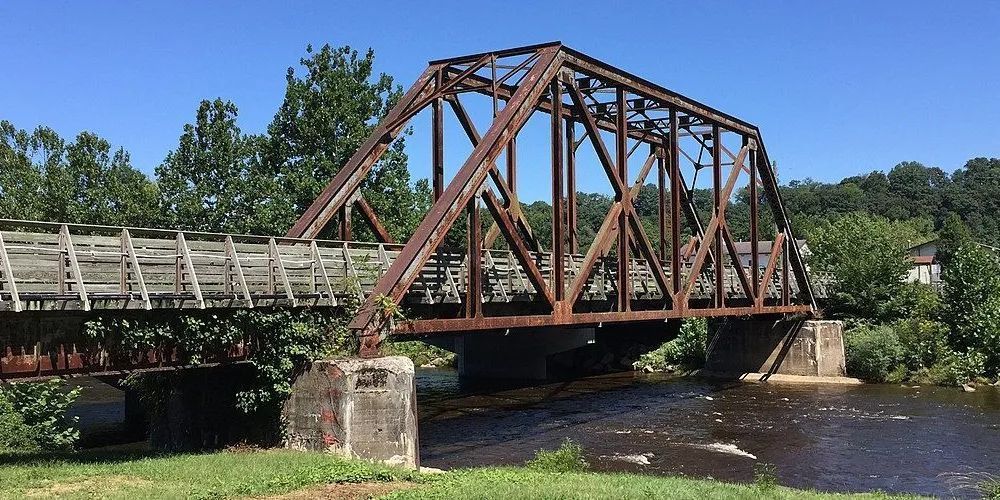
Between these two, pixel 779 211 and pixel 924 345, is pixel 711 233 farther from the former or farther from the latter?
pixel 924 345

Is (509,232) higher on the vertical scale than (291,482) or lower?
higher

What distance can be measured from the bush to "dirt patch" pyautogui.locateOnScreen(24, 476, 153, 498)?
3803cm

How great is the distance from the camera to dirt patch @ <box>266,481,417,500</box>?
1351 cm

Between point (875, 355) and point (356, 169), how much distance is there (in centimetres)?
2912

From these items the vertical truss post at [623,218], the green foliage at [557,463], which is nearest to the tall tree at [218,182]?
the vertical truss post at [623,218]

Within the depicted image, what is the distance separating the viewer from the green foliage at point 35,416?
68.2 ft

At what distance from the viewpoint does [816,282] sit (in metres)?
49.2

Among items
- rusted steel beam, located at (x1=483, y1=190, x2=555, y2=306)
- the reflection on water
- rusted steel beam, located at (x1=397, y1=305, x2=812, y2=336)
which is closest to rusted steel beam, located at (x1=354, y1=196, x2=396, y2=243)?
rusted steel beam, located at (x1=483, y1=190, x2=555, y2=306)

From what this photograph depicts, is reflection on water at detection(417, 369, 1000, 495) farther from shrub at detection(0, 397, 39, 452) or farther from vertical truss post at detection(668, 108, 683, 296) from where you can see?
shrub at detection(0, 397, 39, 452)

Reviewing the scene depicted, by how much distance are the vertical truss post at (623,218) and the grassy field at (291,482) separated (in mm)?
13436

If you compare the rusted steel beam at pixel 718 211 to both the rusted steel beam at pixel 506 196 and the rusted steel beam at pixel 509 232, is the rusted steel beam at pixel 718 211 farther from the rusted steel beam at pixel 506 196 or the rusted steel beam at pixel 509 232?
the rusted steel beam at pixel 509 232

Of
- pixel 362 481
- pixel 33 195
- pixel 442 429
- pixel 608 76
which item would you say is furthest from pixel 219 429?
pixel 33 195

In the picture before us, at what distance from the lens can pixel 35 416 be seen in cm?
2208

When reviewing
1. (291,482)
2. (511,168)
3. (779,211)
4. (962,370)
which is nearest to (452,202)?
(291,482)
